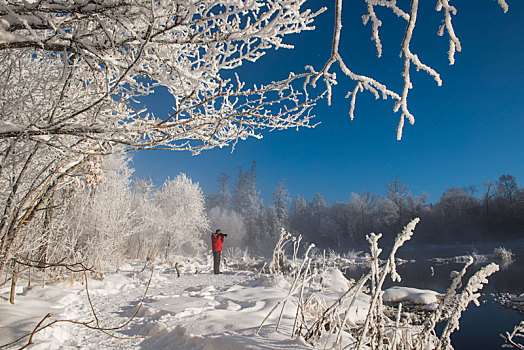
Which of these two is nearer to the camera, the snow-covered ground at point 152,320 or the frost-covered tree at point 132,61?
the frost-covered tree at point 132,61

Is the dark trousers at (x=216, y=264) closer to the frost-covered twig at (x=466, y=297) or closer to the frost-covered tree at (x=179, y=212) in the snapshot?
the frost-covered twig at (x=466, y=297)

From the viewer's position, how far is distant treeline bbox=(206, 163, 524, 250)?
3531 centimetres

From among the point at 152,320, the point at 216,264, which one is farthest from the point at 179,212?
the point at 152,320

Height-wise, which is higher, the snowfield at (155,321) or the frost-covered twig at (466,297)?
the frost-covered twig at (466,297)

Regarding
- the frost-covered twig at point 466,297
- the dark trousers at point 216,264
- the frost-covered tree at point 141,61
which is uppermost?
the frost-covered tree at point 141,61

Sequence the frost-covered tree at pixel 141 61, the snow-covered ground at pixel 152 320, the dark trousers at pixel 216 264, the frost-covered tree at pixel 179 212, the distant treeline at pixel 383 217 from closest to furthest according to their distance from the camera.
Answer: the frost-covered tree at pixel 141 61, the snow-covered ground at pixel 152 320, the dark trousers at pixel 216 264, the frost-covered tree at pixel 179 212, the distant treeline at pixel 383 217

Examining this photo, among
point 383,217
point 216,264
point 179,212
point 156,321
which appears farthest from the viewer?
point 383,217

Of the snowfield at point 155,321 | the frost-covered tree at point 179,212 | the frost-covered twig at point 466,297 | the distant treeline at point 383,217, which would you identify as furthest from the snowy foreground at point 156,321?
the distant treeline at point 383,217

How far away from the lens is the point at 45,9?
155 cm

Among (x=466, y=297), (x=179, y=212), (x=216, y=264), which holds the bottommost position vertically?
(x=216, y=264)

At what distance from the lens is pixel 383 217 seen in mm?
40438

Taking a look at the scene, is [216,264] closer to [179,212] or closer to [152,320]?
[152,320]

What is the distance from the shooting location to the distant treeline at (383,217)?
116 ft

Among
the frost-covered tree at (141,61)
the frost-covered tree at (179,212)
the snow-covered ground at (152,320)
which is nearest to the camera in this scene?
the frost-covered tree at (141,61)
